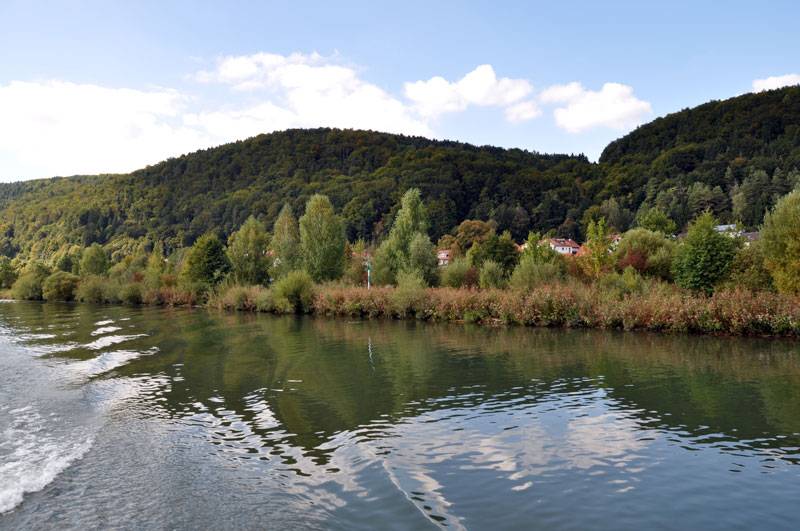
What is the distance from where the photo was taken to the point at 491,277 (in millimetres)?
35344

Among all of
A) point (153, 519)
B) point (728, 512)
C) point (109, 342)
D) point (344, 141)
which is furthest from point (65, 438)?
point (344, 141)

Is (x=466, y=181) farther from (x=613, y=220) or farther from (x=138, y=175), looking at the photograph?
(x=138, y=175)

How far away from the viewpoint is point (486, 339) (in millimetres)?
23203

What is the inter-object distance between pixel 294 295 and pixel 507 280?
16.6 metres

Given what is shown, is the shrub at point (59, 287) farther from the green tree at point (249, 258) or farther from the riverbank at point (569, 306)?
the riverbank at point (569, 306)

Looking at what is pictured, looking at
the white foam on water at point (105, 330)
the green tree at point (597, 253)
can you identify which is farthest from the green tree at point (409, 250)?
the white foam on water at point (105, 330)

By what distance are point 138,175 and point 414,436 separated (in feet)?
572

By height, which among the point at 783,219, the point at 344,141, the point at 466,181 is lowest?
the point at 783,219

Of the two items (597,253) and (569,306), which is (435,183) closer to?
(597,253)

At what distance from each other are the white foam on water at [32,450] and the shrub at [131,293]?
4945cm

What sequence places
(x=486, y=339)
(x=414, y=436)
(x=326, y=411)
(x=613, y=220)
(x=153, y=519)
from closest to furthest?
(x=153, y=519)
(x=414, y=436)
(x=326, y=411)
(x=486, y=339)
(x=613, y=220)

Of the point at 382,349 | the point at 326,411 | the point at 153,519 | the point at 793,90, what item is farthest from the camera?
the point at 793,90

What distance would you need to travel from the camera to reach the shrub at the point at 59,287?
65500 millimetres

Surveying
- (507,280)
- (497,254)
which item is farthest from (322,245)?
(507,280)
